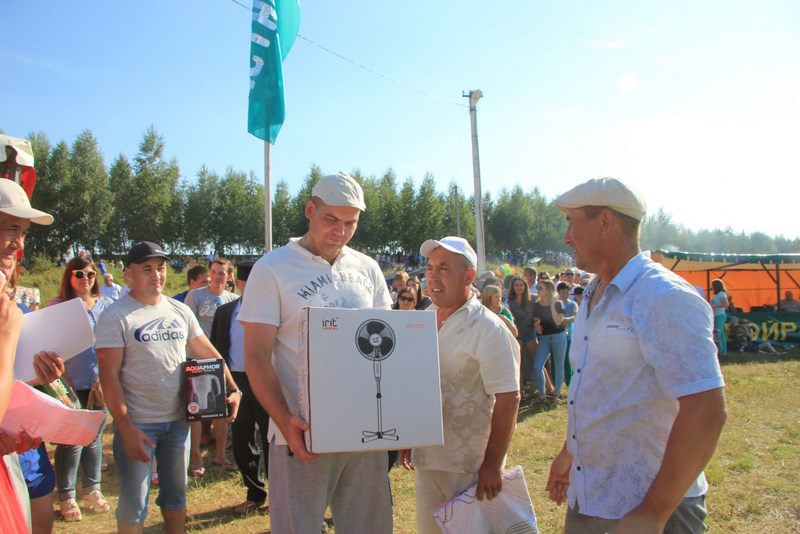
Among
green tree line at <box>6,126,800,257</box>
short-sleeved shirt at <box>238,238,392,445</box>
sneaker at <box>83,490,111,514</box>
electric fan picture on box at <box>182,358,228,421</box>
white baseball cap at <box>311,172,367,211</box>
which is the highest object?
green tree line at <box>6,126,800,257</box>

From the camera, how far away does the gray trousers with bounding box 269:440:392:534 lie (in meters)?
2.22

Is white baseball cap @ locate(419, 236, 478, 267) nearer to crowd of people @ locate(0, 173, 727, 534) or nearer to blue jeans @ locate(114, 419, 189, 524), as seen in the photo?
crowd of people @ locate(0, 173, 727, 534)

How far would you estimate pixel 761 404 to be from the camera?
8078mm

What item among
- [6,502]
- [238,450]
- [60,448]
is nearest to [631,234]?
[6,502]

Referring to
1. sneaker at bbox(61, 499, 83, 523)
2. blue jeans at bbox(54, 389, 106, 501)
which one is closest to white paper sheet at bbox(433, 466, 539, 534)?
blue jeans at bbox(54, 389, 106, 501)

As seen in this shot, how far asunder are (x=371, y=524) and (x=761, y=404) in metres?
8.18

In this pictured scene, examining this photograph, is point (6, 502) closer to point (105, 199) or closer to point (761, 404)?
point (761, 404)

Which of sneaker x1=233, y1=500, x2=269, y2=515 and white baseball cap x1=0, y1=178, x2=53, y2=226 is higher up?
white baseball cap x1=0, y1=178, x2=53, y2=226

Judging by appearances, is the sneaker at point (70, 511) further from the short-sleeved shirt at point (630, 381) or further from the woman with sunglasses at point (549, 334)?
A: the woman with sunglasses at point (549, 334)

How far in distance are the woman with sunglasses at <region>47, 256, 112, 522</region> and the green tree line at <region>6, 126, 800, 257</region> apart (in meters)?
27.1

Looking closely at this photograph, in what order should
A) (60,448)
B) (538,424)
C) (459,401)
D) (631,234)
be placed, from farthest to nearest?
(538,424), (60,448), (459,401), (631,234)

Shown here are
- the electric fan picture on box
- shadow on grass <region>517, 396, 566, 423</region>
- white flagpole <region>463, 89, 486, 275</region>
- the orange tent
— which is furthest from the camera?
white flagpole <region>463, 89, 486, 275</region>

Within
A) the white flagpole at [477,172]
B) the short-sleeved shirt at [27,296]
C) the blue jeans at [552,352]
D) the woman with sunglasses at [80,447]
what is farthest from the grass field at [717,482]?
the white flagpole at [477,172]

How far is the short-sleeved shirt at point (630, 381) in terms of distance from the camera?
1.64 metres
